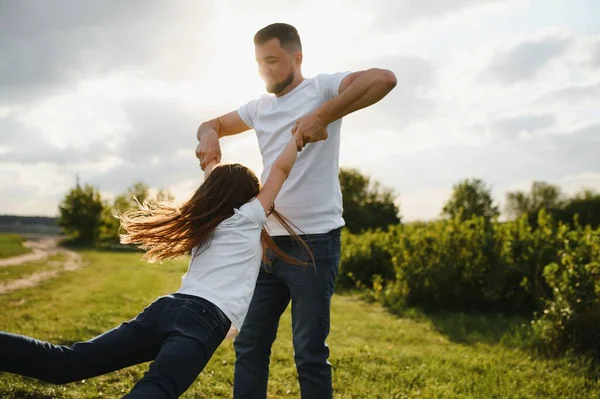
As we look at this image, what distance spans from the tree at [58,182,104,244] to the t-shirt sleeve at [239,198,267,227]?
151 feet

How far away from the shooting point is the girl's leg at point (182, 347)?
2.27 m

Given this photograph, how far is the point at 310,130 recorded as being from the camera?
2885 millimetres

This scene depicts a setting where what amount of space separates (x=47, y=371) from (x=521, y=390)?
3967mm

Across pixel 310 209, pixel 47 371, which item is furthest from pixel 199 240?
pixel 47 371

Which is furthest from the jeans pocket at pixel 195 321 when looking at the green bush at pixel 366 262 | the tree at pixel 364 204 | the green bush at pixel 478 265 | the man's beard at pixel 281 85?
the tree at pixel 364 204

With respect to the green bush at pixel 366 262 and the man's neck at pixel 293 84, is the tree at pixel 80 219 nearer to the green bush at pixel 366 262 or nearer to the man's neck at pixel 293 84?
the green bush at pixel 366 262

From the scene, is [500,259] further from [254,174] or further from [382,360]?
[254,174]

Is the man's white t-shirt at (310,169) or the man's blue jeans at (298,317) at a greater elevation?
the man's white t-shirt at (310,169)

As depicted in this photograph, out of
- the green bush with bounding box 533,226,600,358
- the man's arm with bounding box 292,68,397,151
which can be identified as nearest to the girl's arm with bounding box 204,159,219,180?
the man's arm with bounding box 292,68,397,151

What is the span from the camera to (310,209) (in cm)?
312

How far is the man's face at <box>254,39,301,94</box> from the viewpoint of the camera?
313 cm

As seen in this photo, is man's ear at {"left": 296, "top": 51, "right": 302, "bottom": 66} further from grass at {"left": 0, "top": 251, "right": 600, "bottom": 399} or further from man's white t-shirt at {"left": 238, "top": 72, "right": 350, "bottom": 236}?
grass at {"left": 0, "top": 251, "right": 600, "bottom": 399}

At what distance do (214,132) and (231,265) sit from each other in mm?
1054

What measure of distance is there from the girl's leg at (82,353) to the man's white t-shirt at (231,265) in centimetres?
23
